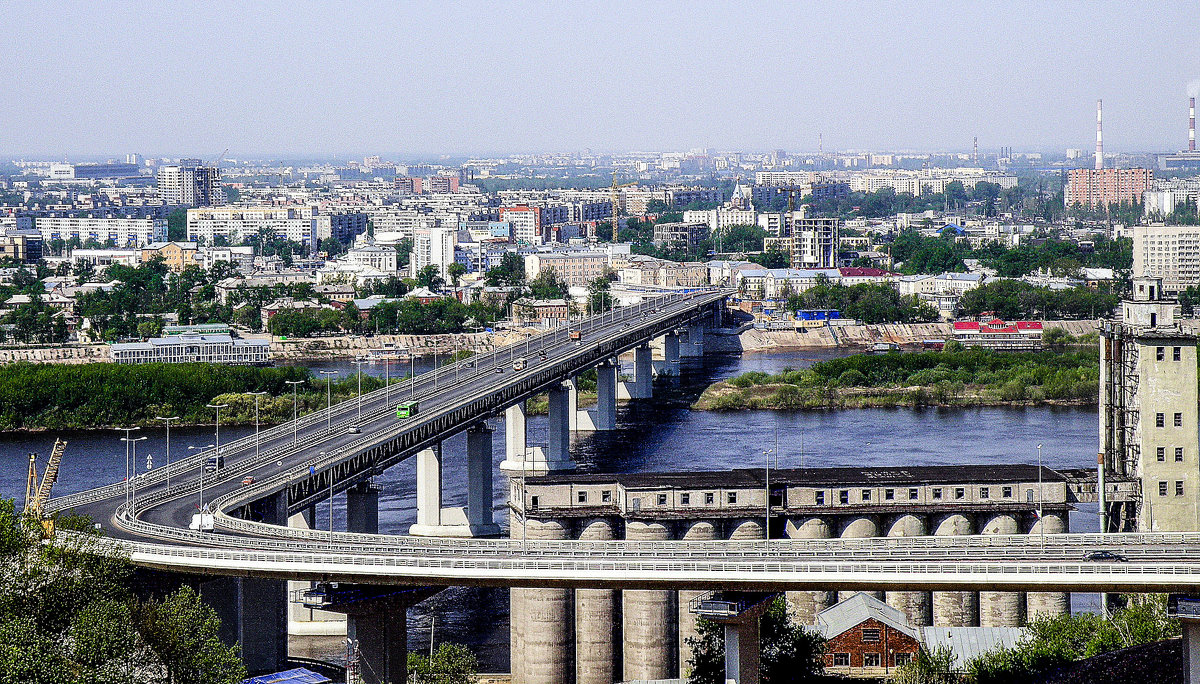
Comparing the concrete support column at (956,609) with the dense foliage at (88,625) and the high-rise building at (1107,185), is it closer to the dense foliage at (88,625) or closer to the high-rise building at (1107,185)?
the dense foliage at (88,625)

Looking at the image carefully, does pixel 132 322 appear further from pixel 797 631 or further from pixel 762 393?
pixel 797 631

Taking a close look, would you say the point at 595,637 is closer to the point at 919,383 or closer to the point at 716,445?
the point at 716,445

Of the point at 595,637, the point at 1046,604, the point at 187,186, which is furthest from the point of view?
the point at 187,186

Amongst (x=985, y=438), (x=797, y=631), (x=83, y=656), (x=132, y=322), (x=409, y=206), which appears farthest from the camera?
(x=409, y=206)

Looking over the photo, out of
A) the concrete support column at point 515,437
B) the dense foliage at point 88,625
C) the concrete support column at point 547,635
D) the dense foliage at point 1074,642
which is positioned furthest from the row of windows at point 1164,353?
the concrete support column at point 515,437

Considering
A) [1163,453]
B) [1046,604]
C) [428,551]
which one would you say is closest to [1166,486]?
[1163,453]

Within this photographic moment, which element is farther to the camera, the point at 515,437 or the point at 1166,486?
the point at 515,437

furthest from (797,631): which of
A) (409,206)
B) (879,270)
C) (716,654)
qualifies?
(409,206)
